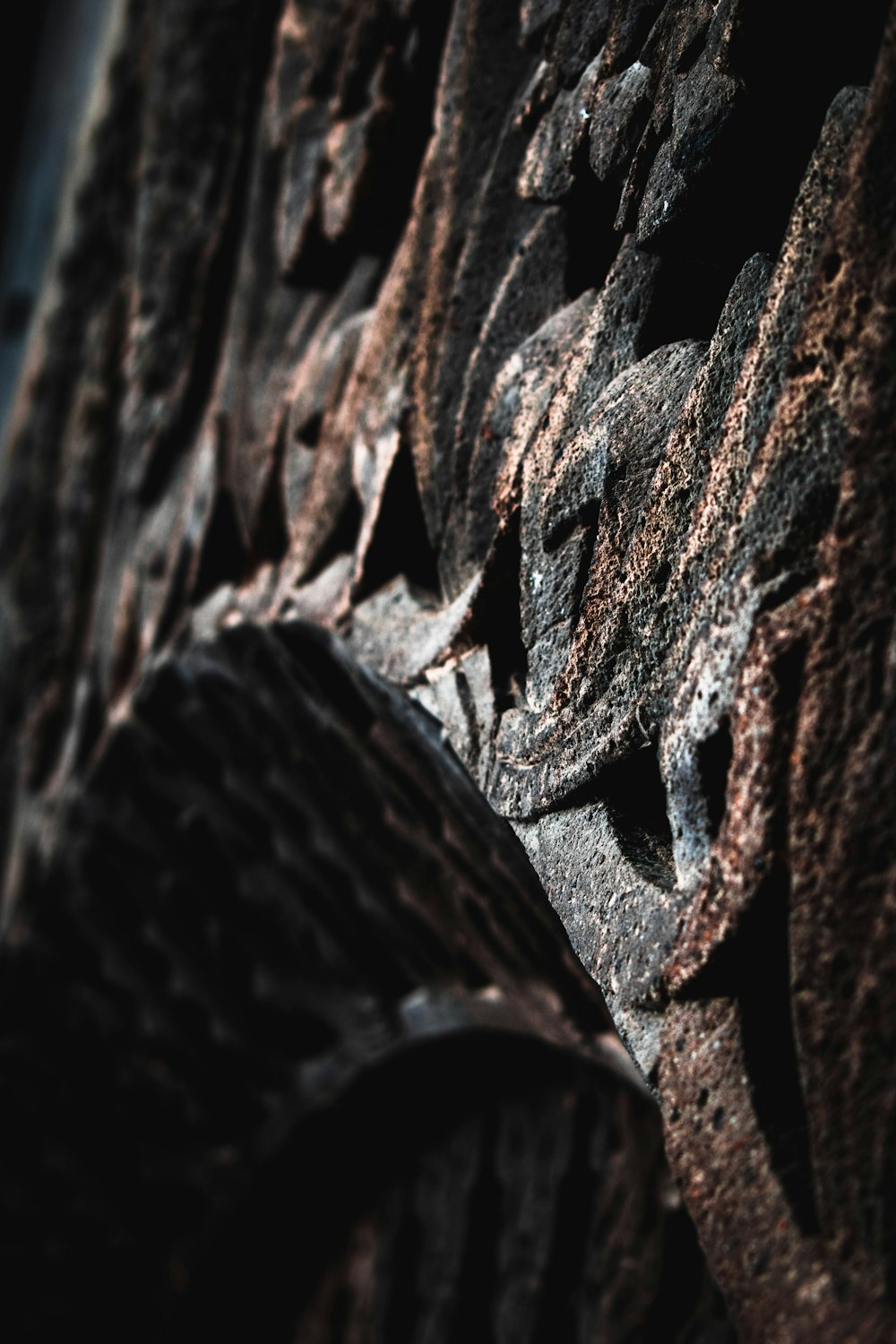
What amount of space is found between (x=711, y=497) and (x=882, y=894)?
5.8 inches

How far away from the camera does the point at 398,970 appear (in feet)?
3.33

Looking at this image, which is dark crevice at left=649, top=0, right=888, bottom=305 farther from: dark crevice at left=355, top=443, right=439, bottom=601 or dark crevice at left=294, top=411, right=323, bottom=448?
dark crevice at left=294, top=411, right=323, bottom=448

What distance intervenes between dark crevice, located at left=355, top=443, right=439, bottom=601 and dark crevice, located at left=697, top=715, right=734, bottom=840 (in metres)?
0.30

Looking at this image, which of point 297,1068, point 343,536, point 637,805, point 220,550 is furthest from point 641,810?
point 297,1068

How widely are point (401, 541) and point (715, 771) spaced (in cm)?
34

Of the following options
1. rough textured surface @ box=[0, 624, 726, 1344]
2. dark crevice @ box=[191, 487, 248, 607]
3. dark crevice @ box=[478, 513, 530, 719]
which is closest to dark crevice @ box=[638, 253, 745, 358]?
dark crevice @ box=[478, 513, 530, 719]

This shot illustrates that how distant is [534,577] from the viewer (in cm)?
48

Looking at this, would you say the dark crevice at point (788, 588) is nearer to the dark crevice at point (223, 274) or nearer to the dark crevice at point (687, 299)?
the dark crevice at point (687, 299)

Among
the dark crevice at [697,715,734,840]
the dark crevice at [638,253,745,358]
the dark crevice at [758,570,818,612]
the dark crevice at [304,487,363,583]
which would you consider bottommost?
the dark crevice at [697,715,734,840]

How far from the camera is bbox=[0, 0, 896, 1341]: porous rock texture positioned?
1.04 ft

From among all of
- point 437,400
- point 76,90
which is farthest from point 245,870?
point 76,90

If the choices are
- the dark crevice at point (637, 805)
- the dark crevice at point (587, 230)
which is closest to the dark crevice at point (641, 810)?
the dark crevice at point (637, 805)

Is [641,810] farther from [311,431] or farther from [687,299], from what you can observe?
[311,431]

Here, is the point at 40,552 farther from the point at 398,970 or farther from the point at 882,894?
the point at 882,894
